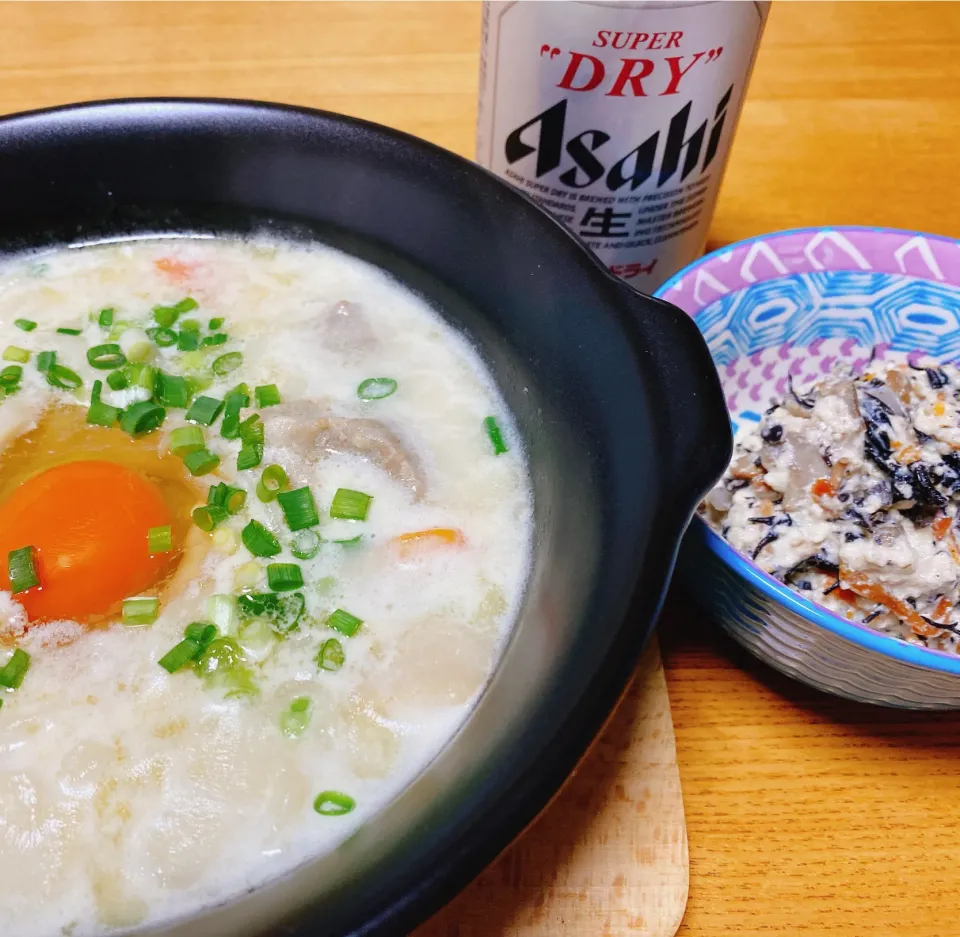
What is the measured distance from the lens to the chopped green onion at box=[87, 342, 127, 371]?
1.30 meters

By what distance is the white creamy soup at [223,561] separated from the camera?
91 cm

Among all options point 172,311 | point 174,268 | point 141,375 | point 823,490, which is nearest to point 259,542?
point 141,375

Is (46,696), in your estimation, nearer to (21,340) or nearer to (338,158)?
(21,340)

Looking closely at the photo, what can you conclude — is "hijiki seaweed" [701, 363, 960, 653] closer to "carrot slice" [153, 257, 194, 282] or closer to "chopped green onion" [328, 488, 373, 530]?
"chopped green onion" [328, 488, 373, 530]

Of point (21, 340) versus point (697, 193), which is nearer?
point (21, 340)

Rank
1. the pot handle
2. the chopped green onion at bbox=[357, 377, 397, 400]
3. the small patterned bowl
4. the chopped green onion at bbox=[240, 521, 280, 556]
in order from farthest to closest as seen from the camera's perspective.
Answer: the small patterned bowl → the chopped green onion at bbox=[357, 377, 397, 400] → the chopped green onion at bbox=[240, 521, 280, 556] → the pot handle

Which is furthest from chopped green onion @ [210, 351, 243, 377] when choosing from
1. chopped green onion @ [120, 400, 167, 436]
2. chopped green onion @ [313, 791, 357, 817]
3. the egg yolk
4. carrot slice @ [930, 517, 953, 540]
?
carrot slice @ [930, 517, 953, 540]

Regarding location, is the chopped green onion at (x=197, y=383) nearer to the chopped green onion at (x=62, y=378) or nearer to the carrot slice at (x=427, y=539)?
the chopped green onion at (x=62, y=378)

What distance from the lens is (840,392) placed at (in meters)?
1.32

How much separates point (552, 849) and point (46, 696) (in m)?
0.63

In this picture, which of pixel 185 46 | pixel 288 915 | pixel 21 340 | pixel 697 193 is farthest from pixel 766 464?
pixel 185 46

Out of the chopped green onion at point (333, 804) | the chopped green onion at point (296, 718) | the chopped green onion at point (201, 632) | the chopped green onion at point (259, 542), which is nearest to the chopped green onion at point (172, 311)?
the chopped green onion at point (259, 542)

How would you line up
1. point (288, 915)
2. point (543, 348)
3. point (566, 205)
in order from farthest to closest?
point (566, 205) → point (543, 348) → point (288, 915)

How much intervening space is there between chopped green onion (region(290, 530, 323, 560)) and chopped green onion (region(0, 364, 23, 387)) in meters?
0.53
